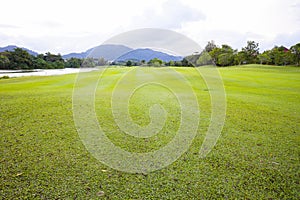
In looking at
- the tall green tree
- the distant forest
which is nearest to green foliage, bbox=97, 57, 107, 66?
the distant forest

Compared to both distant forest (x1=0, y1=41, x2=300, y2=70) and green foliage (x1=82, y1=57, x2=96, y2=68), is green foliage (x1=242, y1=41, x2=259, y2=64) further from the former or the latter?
green foliage (x1=82, y1=57, x2=96, y2=68)

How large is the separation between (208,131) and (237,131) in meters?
0.63

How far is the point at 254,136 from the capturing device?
3.81m

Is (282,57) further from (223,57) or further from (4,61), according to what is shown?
(4,61)

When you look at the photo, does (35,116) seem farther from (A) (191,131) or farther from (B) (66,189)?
(A) (191,131)

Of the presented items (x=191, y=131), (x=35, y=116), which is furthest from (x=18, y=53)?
(x=191, y=131)

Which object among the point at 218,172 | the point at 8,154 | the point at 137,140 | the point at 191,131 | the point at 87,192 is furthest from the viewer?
the point at 191,131

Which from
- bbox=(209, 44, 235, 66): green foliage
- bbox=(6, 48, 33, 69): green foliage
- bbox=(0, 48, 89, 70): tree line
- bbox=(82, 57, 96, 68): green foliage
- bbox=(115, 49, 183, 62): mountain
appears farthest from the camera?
bbox=(209, 44, 235, 66): green foliage

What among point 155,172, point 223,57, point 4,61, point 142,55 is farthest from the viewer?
point 223,57

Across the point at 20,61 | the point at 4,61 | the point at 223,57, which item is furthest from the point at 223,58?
the point at 4,61

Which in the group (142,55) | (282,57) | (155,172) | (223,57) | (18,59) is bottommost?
(155,172)

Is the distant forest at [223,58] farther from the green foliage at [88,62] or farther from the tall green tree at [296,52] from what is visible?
the green foliage at [88,62]

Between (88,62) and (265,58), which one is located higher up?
(265,58)

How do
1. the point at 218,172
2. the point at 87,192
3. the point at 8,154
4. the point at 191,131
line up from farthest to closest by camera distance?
the point at 191,131 < the point at 8,154 < the point at 218,172 < the point at 87,192
